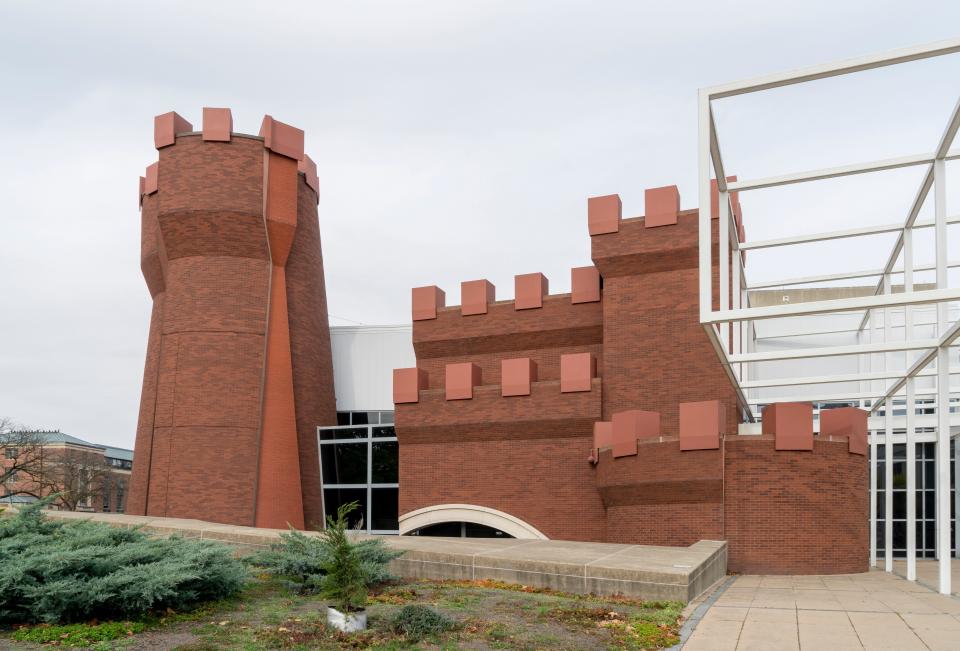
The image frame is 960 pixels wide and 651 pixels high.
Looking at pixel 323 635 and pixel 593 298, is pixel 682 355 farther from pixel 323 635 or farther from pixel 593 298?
pixel 323 635

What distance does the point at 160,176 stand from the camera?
109 ft

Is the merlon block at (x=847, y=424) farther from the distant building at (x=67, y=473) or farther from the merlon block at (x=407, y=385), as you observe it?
the distant building at (x=67, y=473)

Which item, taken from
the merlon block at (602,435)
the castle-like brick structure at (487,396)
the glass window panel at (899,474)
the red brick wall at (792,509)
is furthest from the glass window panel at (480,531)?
the glass window panel at (899,474)

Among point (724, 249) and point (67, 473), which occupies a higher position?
point (724, 249)

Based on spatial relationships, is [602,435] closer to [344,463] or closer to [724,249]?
[724,249]

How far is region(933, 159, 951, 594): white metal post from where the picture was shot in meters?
16.5

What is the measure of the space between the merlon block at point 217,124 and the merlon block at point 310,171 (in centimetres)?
307

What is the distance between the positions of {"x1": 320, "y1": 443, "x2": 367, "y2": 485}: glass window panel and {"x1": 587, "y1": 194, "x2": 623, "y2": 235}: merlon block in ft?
44.0

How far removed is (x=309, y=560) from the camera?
13.4 metres

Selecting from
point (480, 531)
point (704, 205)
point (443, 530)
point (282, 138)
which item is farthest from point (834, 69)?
point (282, 138)

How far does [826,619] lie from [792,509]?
8.91 m

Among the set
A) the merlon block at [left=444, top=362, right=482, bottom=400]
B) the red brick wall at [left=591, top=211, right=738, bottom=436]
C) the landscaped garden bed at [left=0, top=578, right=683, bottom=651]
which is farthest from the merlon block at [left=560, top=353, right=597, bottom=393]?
the landscaped garden bed at [left=0, top=578, right=683, bottom=651]

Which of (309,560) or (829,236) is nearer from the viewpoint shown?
(309,560)

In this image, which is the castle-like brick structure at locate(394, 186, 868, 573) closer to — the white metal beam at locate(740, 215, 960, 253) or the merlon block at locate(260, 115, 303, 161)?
the white metal beam at locate(740, 215, 960, 253)
